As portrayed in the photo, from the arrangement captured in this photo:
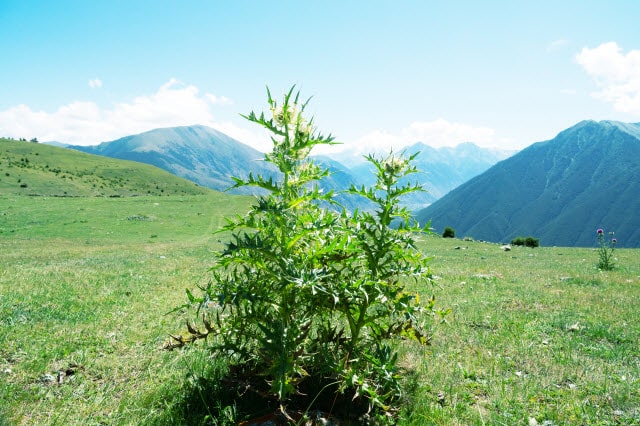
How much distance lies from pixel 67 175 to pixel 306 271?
11538 centimetres

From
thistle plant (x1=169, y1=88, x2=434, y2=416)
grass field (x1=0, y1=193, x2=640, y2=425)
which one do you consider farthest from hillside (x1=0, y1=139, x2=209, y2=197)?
thistle plant (x1=169, y1=88, x2=434, y2=416)

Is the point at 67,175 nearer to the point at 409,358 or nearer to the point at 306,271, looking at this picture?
the point at 409,358

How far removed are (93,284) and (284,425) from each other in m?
10.4

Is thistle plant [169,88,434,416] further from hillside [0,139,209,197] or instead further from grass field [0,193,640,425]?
hillside [0,139,209,197]

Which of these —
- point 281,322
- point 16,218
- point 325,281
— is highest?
point 325,281

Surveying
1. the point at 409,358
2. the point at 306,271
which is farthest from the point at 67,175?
the point at 306,271

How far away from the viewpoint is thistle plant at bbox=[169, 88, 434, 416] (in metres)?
4.01

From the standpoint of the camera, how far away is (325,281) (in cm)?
425

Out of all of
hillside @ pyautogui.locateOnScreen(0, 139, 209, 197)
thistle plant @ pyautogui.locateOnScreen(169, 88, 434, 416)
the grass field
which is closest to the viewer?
thistle plant @ pyautogui.locateOnScreen(169, 88, 434, 416)

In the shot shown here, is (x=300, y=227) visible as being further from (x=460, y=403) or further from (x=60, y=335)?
(x=60, y=335)

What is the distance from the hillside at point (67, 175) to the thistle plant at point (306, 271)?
273ft

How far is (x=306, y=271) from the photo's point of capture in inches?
154

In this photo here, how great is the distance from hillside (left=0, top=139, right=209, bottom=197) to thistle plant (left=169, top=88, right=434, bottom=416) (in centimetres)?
8334

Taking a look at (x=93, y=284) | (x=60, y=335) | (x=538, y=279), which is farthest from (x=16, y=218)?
(x=538, y=279)
